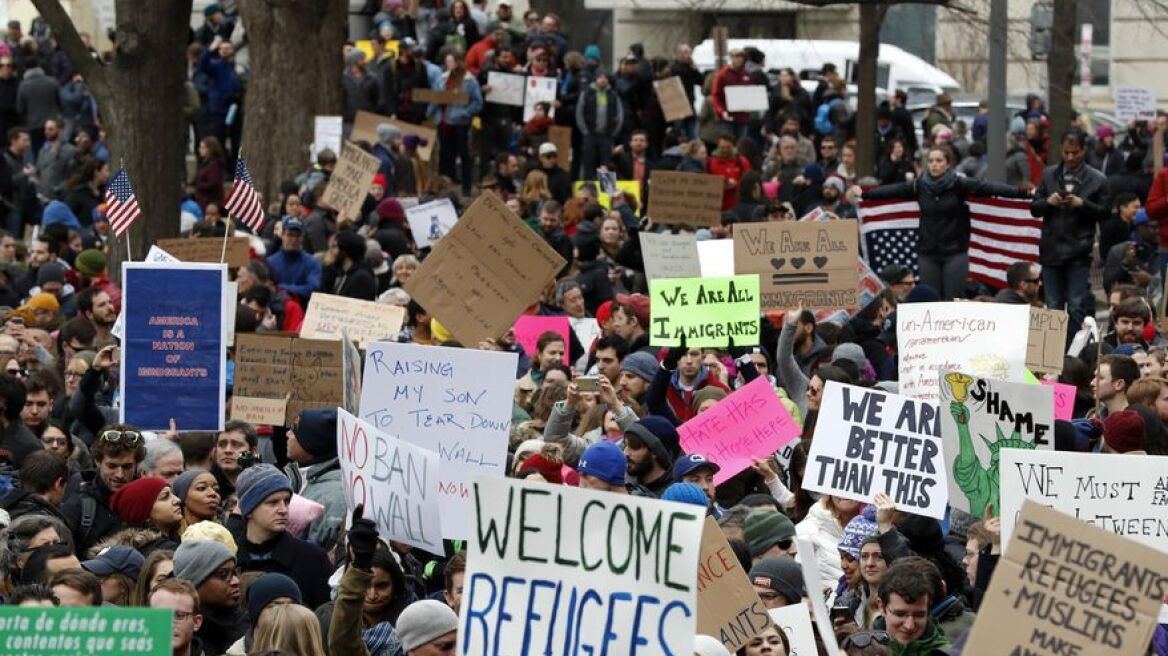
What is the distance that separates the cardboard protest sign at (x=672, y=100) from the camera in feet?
87.8

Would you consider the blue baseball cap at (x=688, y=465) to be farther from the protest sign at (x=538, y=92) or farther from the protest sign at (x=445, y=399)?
the protest sign at (x=538, y=92)

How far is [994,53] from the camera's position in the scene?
70.3 feet

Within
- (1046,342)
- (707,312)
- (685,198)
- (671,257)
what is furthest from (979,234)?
(1046,342)

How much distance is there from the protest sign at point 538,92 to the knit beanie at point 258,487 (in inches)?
709

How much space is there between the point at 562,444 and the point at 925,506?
1.84 meters

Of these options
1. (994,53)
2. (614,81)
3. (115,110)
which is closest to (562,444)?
(115,110)

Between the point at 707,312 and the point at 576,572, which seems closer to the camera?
the point at 576,572

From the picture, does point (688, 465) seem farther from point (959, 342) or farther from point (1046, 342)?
point (1046, 342)

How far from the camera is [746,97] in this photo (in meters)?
26.6

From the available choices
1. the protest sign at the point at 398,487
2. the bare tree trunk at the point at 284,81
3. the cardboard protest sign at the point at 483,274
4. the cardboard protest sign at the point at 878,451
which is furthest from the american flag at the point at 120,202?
the protest sign at the point at 398,487

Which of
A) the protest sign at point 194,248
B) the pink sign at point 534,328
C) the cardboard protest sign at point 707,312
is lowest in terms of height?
the pink sign at point 534,328

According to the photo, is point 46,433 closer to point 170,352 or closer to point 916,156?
point 170,352

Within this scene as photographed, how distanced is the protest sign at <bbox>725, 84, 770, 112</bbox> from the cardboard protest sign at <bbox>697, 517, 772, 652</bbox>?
62.6ft

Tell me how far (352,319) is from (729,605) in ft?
23.9
